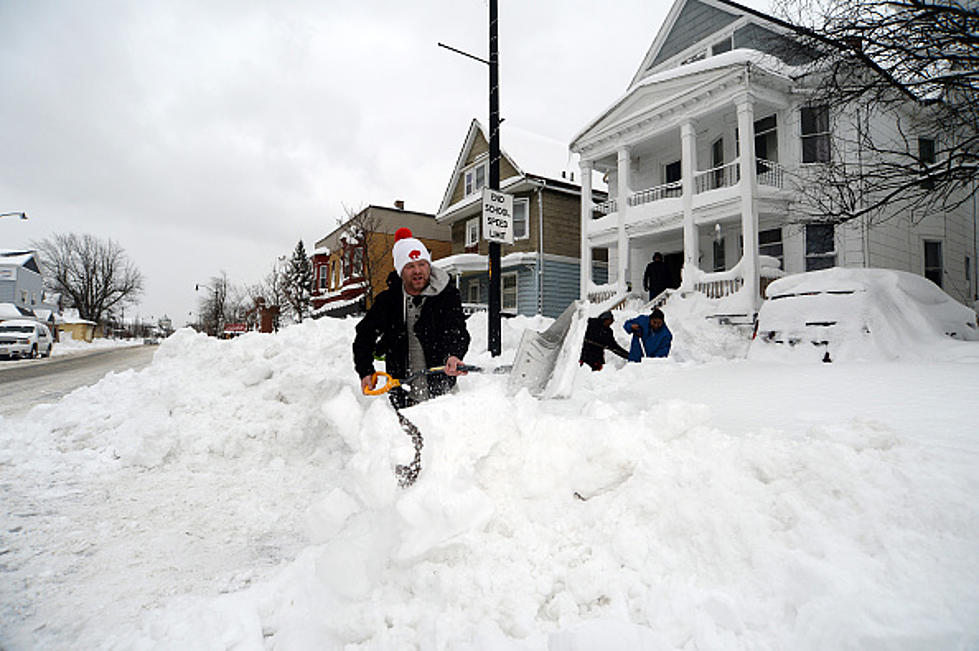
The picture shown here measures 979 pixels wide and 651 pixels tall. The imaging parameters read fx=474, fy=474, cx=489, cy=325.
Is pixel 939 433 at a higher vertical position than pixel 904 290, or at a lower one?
lower

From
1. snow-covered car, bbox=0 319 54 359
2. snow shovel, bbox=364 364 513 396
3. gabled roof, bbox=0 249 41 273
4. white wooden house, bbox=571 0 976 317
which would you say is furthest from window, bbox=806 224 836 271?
gabled roof, bbox=0 249 41 273

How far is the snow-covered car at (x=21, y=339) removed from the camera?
19984mm

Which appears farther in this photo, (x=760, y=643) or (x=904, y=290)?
(x=904, y=290)

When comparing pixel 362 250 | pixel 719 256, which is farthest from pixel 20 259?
pixel 719 256

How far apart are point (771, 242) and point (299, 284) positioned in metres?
39.7

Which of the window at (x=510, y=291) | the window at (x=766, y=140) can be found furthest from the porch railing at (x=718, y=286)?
the window at (x=510, y=291)

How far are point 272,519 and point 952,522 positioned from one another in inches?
147

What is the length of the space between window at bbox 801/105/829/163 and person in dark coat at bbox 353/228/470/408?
1356 cm

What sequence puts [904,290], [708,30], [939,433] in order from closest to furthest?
[939,433]
[904,290]
[708,30]

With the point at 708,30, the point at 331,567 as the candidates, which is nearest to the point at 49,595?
the point at 331,567

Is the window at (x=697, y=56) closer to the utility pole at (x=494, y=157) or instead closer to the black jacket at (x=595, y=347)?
the utility pole at (x=494, y=157)

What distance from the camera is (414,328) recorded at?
379cm

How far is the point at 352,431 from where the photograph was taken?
3.28 m

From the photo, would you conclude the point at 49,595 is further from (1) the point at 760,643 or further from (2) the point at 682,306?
(2) the point at 682,306
